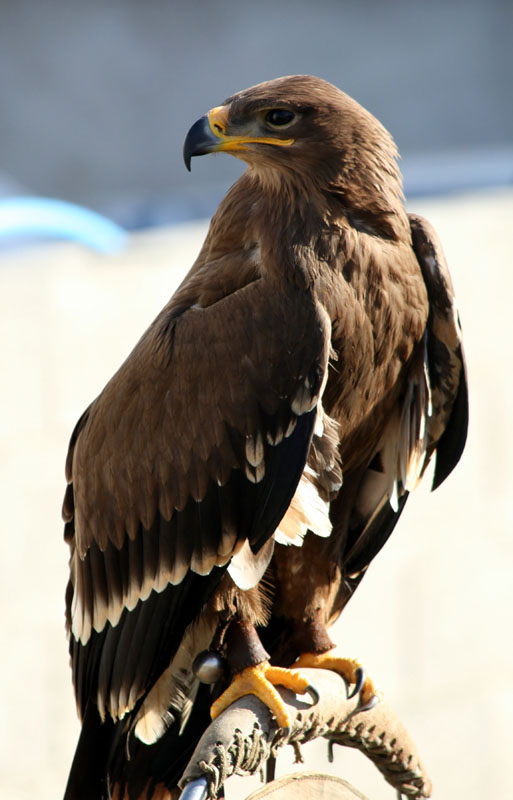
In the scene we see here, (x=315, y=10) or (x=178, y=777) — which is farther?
(x=315, y=10)

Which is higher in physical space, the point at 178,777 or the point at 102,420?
the point at 102,420

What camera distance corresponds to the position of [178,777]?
2.11 m

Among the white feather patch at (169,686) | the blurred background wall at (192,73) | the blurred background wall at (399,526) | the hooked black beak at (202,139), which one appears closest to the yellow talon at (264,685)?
the white feather patch at (169,686)

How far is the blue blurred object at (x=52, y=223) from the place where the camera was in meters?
3.71

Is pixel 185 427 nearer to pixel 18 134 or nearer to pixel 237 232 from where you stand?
pixel 237 232

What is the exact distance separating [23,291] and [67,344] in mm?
237

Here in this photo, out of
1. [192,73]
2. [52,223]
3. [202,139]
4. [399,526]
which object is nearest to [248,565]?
[202,139]

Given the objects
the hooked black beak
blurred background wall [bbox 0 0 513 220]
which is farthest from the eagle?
blurred background wall [bbox 0 0 513 220]

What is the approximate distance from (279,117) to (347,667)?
3.25 ft

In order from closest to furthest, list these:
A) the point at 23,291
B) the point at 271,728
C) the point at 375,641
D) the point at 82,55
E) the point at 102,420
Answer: the point at 271,728 → the point at 102,420 → the point at 23,291 → the point at 375,641 → the point at 82,55

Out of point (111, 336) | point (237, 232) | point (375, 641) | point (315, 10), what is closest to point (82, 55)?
point (315, 10)

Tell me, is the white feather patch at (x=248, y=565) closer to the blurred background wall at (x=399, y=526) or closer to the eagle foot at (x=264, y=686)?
the eagle foot at (x=264, y=686)

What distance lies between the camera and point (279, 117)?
1853 mm

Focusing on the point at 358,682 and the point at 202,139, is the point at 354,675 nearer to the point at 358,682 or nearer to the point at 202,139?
the point at 358,682
